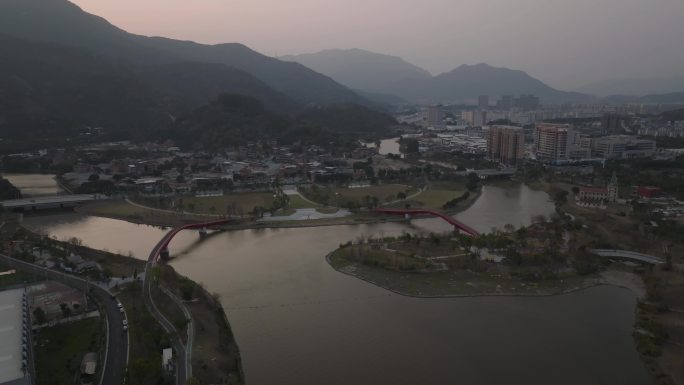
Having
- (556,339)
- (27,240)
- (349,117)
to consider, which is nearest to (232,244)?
(27,240)

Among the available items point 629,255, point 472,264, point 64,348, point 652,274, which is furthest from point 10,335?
point 629,255

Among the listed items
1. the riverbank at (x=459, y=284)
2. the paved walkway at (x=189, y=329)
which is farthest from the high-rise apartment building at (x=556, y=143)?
the paved walkway at (x=189, y=329)

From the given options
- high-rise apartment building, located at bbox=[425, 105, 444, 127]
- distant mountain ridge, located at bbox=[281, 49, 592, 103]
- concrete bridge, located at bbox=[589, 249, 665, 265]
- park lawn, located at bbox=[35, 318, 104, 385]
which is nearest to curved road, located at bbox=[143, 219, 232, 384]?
park lawn, located at bbox=[35, 318, 104, 385]

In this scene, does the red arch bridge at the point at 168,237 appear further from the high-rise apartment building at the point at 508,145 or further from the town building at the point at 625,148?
the town building at the point at 625,148

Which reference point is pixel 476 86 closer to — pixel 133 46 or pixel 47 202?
pixel 133 46

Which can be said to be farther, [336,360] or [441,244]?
[441,244]

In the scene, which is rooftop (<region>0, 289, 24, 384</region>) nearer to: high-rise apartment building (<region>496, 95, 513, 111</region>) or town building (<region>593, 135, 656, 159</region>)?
town building (<region>593, 135, 656, 159</region>)

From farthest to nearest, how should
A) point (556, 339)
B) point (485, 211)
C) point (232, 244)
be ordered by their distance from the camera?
point (485, 211)
point (232, 244)
point (556, 339)

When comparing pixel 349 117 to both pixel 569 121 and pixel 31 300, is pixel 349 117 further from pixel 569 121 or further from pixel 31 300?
pixel 31 300
